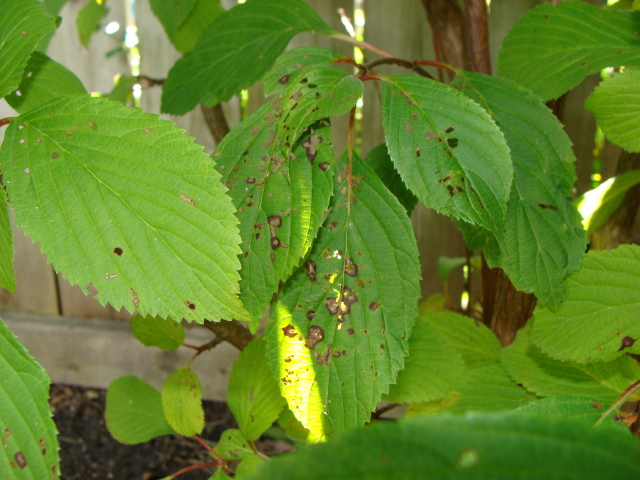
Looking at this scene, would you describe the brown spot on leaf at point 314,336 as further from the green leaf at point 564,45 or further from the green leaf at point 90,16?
the green leaf at point 90,16

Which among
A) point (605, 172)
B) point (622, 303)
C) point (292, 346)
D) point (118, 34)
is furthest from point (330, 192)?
point (118, 34)

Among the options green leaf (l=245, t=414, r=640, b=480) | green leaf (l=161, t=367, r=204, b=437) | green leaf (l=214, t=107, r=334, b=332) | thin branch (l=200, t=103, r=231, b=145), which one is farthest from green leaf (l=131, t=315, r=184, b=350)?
green leaf (l=245, t=414, r=640, b=480)

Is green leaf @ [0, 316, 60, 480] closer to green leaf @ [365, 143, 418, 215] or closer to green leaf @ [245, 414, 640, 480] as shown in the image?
green leaf @ [245, 414, 640, 480]

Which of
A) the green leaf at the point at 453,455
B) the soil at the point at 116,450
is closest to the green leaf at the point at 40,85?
the green leaf at the point at 453,455

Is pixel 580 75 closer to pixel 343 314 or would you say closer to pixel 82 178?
pixel 343 314

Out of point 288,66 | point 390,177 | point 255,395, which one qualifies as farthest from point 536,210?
point 255,395
